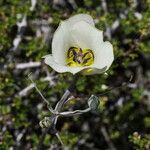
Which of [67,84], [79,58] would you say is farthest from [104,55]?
[67,84]

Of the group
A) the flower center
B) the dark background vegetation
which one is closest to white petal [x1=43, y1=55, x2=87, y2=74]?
the flower center

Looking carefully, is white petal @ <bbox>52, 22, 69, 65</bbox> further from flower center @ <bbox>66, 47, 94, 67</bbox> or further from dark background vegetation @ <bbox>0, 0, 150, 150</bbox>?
Result: dark background vegetation @ <bbox>0, 0, 150, 150</bbox>

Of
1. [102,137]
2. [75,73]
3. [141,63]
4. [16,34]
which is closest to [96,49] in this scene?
[75,73]

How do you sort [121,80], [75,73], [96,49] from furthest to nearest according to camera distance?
[121,80]
[96,49]
[75,73]

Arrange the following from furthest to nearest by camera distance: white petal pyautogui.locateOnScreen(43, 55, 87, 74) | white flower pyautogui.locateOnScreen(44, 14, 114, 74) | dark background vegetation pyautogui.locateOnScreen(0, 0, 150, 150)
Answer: dark background vegetation pyautogui.locateOnScreen(0, 0, 150, 150), white flower pyautogui.locateOnScreen(44, 14, 114, 74), white petal pyautogui.locateOnScreen(43, 55, 87, 74)

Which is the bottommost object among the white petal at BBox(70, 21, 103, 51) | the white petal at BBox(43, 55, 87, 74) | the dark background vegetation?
the dark background vegetation

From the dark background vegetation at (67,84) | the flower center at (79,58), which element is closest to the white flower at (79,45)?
the flower center at (79,58)

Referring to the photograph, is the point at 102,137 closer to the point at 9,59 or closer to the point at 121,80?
the point at 121,80
